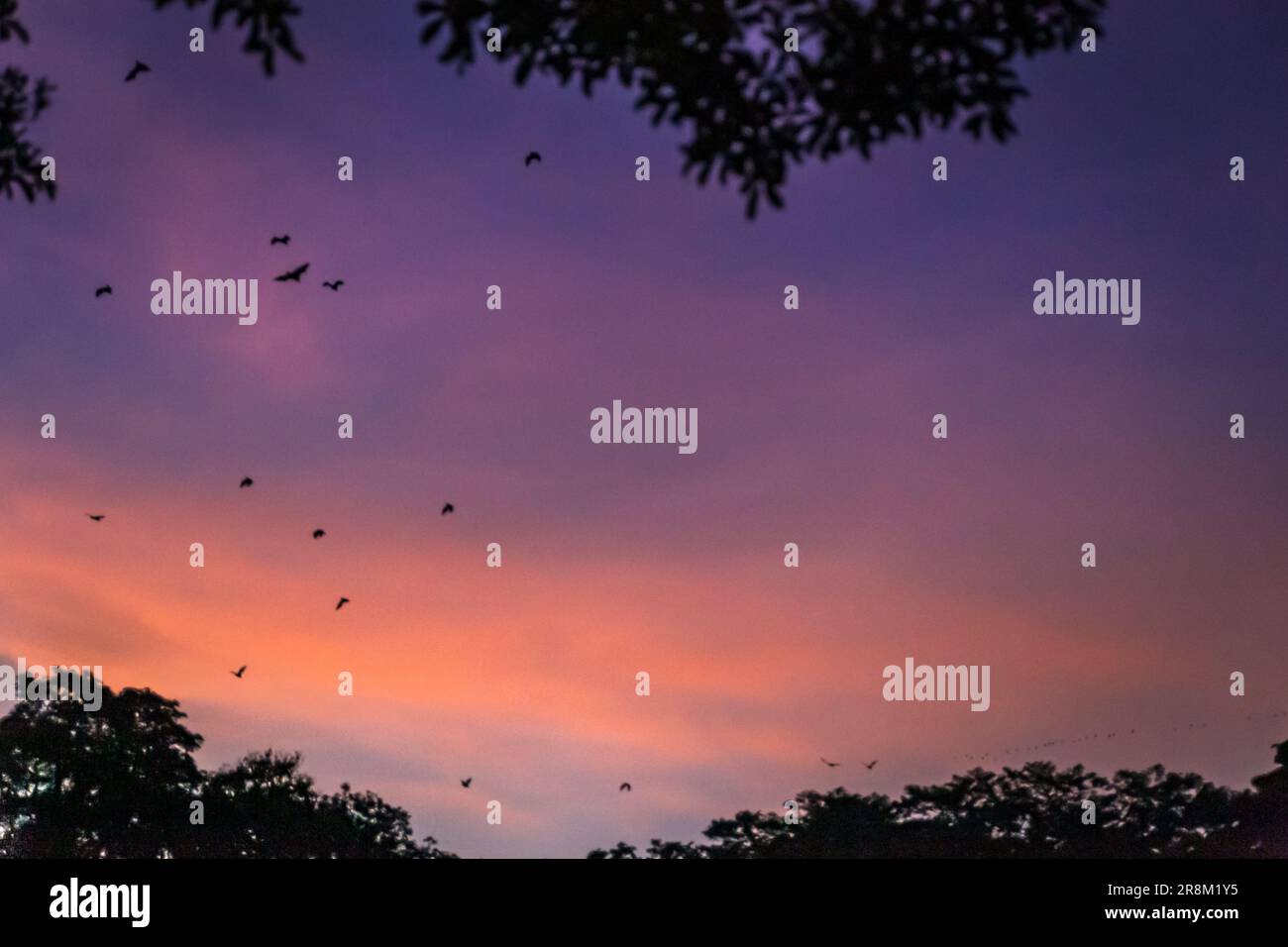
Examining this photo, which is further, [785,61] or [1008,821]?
[1008,821]

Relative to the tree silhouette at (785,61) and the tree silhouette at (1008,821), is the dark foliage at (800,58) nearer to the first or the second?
the tree silhouette at (785,61)

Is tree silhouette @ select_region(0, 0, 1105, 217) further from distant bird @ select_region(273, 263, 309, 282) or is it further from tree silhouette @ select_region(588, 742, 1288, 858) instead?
tree silhouette @ select_region(588, 742, 1288, 858)

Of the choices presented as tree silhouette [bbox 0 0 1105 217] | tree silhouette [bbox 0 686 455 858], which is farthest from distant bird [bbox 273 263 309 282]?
tree silhouette [bbox 0 686 455 858]

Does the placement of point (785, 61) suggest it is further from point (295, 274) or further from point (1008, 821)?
point (1008, 821)

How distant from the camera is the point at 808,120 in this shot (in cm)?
920

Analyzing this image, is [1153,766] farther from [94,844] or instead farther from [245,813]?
[94,844]

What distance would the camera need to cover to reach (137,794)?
1802 inches

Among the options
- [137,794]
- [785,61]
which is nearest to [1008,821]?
[137,794]

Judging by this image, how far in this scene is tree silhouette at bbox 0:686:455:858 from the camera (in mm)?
45500

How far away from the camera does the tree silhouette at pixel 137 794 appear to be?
4550 centimetres

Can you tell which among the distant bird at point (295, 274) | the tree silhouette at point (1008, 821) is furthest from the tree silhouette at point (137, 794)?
the distant bird at point (295, 274)

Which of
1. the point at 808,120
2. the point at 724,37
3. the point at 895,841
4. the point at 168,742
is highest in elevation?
the point at 724,37
